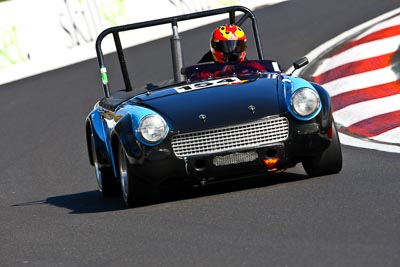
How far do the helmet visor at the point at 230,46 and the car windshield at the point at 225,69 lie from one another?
164 millimetres

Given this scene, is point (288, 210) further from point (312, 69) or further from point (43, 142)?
point (312, 69)

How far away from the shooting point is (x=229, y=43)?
8859mm

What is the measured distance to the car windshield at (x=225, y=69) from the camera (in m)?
8.63

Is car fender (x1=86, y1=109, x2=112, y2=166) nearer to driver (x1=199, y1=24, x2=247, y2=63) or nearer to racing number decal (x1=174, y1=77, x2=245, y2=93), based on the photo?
racing number decal (x1=174, y1=77, x2=245, y2=93)

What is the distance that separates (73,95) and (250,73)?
334 inches

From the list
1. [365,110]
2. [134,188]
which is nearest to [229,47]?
[134,188]

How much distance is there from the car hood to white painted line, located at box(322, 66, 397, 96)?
407cm

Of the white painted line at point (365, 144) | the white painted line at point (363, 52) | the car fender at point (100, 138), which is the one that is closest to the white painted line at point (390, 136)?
the white painted line at point (365, 144)

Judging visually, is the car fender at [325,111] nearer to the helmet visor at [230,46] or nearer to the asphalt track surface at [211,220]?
the asphalt track surface at [211,220]

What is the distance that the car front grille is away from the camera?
7375 mm

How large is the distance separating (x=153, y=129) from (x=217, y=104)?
46 cm

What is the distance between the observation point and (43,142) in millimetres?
13055

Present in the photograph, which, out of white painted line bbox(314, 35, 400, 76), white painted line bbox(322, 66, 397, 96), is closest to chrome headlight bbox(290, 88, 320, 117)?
white painted line bbox(322, 66, 397, 96)

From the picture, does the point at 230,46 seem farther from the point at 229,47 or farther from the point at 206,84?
the point at 206,84
